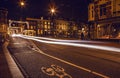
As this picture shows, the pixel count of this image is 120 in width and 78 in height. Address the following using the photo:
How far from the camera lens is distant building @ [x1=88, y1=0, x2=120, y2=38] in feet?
127

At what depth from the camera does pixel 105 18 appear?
136 feet

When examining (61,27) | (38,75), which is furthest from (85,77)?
(61,27)

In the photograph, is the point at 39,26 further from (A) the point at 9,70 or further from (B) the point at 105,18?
(A) the point at 9,70

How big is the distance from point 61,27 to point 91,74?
104784mm

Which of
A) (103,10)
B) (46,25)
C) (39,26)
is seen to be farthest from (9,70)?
(39,26)

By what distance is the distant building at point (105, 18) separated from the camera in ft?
127

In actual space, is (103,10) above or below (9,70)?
above

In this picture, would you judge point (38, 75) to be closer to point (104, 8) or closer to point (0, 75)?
point (0, 75)

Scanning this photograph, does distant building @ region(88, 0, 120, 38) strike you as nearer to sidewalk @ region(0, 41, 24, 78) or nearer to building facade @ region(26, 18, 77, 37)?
sidewalk @ region(0, 41, 24, 78)

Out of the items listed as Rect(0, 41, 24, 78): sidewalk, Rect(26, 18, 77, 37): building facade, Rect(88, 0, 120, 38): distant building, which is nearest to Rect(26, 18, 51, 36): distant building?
Rect(26, 18, 77, 37): building facade

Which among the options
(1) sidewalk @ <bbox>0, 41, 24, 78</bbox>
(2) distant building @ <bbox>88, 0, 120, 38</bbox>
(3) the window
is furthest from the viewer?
(3) the window

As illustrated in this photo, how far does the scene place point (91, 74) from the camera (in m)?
9.00

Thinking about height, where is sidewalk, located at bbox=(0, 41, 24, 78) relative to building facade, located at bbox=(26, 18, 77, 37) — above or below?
below

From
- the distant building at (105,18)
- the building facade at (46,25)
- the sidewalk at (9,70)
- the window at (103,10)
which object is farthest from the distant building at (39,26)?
the sidewalk at (9,70)
